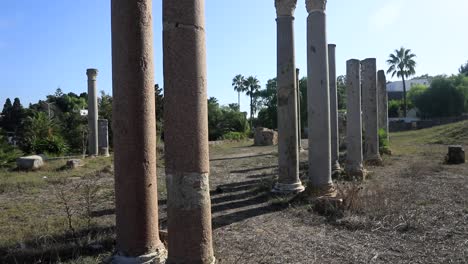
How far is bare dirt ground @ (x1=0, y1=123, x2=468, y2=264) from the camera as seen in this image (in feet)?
19.7

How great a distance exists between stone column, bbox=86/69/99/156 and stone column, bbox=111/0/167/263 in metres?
18.4

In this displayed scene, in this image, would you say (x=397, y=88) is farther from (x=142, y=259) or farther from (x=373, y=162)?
(x=142, y=259)

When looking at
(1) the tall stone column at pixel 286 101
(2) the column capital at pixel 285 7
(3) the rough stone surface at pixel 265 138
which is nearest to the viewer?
(2) the column capital at pixel 285 7

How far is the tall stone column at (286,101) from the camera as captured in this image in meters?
10.3

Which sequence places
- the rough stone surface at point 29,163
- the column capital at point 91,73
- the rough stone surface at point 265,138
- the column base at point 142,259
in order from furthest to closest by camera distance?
the rough stone surface at point 265,138 → the column capital at point 91,73 → the rough stone surface at point 29,163 → the column base at point 142,259

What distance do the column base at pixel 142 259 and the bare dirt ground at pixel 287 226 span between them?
465 millimetres

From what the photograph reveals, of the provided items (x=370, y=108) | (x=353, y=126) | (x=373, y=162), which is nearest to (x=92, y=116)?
(x=370, y=108)

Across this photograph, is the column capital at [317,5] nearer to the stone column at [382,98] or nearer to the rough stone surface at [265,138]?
the stone column at [382,98]

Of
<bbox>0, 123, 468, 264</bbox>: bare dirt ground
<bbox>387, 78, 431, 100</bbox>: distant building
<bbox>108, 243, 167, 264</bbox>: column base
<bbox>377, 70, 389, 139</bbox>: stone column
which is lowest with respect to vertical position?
<bbox>0, 123, 468, 264</bbox>: bare dirt ground

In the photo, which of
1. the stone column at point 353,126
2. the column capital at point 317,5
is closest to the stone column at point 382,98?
the stone column at point 353,126

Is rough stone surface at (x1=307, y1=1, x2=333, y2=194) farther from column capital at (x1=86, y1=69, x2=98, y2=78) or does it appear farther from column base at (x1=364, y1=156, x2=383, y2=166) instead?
column capital at (x1=86, y1=69, x2=98, y2=78)

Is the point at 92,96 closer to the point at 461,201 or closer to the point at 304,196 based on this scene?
the point at 304,196

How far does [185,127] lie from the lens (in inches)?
184

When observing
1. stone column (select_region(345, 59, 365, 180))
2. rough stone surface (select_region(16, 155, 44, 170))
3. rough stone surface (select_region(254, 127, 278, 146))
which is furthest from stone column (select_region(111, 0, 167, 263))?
rough stone surface (select_region(254, 127, 278, 146))
